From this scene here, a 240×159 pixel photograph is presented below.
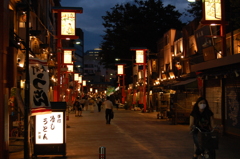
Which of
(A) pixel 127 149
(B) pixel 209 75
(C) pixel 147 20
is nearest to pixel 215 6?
(B) pixel 209 75

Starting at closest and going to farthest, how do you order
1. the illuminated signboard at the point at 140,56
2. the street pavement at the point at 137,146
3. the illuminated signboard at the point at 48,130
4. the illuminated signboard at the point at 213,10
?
1. the illuminated signboard at the point at 48,130
2. the street pavement at the point at 137,146
3. the illuminated signboard at the point at 213,10
4. the illuminated signboard at the point at 140,56

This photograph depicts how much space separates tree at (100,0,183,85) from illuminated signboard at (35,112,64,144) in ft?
167

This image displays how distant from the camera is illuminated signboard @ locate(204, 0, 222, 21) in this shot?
19.6 metres

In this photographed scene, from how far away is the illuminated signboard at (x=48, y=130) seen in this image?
40.4ft

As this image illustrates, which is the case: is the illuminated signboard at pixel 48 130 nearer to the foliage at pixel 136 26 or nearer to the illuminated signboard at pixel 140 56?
the illuminated signboard at pixel 140 56

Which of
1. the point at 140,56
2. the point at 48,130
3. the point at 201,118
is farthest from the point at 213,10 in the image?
the point at 140,56

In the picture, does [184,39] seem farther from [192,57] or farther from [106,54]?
[106,54]

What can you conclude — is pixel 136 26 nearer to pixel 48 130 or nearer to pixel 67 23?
pixel 67 23

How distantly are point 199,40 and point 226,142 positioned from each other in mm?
15069

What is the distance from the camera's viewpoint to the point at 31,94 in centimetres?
1156

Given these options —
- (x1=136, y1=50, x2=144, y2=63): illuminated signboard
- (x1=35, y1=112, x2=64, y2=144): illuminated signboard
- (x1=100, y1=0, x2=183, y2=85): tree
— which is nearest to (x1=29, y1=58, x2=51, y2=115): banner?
(x1=35, y1=112, x2=64, y2=144): illuminated signboard

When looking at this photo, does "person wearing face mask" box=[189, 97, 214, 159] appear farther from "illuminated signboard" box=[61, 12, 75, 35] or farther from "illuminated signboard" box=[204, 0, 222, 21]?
"illuminated signboard" box=[61, 12, 75, 35]

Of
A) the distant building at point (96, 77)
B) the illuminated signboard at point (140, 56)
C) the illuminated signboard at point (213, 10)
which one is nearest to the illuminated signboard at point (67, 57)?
the illuminated signboard at point (140, 56)

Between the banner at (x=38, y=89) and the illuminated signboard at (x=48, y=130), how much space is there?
91cm
